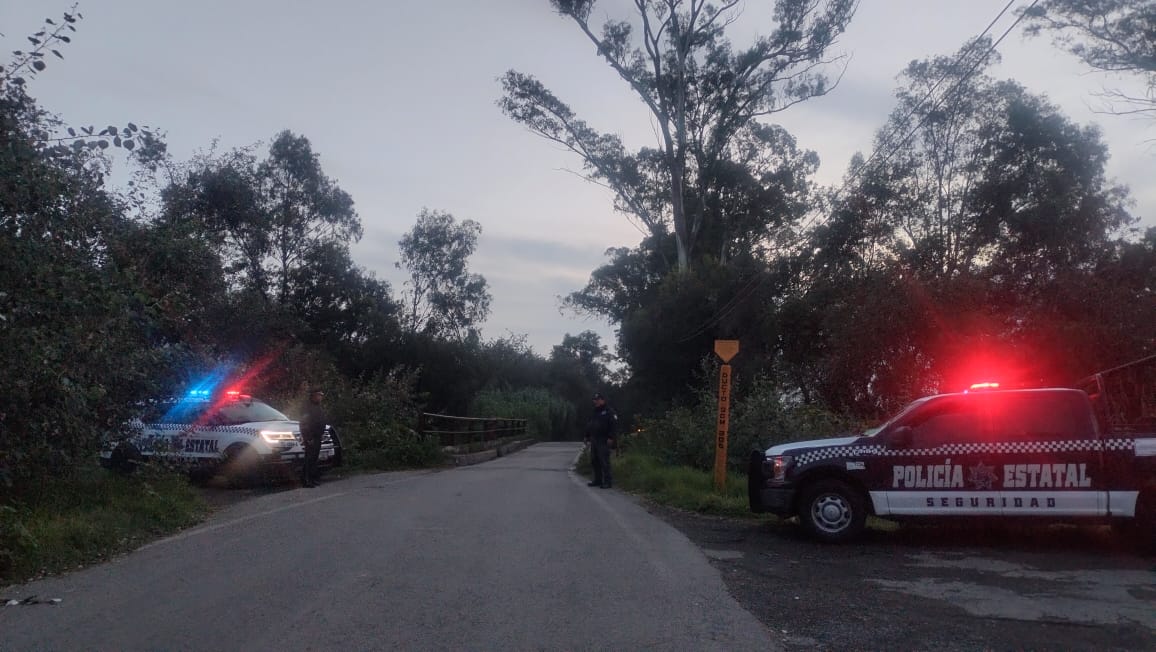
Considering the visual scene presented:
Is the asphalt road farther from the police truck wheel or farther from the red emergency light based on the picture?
the police truck wheel

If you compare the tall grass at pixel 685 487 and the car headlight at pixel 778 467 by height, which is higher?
the car headlight at pixel 778 467

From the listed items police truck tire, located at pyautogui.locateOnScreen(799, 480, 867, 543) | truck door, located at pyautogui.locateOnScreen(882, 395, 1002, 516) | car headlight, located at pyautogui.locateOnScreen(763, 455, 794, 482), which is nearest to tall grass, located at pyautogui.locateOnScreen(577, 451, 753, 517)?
car headlight, located at pyautogui.locateOnScreen(763, 455, 794, 482)

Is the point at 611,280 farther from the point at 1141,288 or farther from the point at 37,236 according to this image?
the point at 37,236

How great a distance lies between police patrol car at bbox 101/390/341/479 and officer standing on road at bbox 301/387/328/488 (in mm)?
335

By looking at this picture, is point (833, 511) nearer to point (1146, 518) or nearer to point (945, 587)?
point (945, 587)

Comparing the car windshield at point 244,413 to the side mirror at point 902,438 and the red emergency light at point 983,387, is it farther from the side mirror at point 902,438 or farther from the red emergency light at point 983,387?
the red emergency light at point 983,387

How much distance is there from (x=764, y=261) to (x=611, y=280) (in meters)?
17.2

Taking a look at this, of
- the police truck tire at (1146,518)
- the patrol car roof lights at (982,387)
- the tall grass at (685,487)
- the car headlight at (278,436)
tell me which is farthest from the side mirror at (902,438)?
the car headlight at (278,436)

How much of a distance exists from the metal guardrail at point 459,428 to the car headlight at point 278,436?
776cm

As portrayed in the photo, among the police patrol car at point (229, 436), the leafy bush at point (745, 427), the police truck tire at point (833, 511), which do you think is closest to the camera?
the police truck tire at point (833, 511)

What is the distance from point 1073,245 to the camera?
30.2 m

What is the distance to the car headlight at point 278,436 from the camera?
16812 millimetres

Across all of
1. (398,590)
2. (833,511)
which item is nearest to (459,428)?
(833,511)

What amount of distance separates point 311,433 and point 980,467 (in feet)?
35.9
